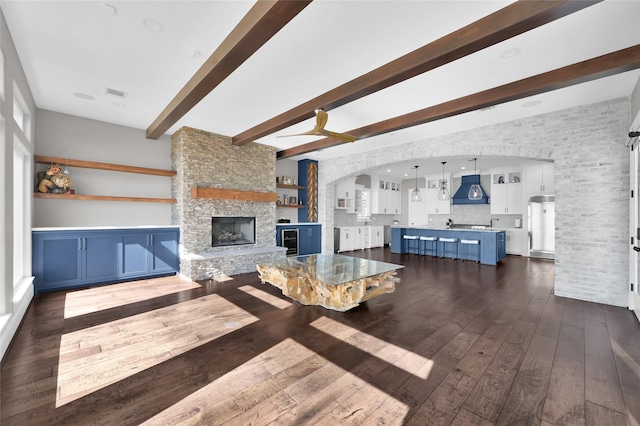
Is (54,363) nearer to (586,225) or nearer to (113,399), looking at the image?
(113,399)

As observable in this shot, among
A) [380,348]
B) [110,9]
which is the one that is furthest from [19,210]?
[380,348]

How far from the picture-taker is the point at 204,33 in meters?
2.65

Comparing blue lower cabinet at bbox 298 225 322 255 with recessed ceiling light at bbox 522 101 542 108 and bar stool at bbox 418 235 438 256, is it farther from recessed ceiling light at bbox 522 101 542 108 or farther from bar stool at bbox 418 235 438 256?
recessed ceiling light at bbox 522 101 542 108

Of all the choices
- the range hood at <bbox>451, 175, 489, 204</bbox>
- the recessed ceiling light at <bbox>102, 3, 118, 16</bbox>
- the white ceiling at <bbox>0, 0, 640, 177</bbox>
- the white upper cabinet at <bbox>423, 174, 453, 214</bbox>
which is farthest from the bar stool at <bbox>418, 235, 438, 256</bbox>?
the recessed ceiling light at <bbox>102, 3, 118, 16</bbox>

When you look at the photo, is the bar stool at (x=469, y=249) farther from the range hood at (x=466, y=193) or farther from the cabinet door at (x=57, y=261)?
the cabinet door at (x=57, y=261)

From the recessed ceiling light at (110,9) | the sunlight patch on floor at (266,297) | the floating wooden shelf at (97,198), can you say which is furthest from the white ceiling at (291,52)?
the sunlight patch on floor at (266,297)


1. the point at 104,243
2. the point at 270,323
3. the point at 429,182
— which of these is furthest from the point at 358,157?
the point at 104,243

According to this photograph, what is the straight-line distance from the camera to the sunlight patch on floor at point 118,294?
3.71 m

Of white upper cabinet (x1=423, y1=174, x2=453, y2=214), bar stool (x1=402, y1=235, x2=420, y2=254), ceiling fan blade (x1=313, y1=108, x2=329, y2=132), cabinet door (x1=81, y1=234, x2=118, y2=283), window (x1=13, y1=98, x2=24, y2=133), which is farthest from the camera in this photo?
white upper cabinet (x1=423, y1=174, x2=453, y2=214)

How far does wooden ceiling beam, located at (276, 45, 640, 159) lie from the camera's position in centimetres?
288

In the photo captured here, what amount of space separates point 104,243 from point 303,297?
382 centimetres

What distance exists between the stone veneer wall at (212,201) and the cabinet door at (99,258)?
1.12m

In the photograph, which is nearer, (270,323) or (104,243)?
(270,323)

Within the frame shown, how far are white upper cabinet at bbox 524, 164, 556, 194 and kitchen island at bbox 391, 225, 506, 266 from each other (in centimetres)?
166
